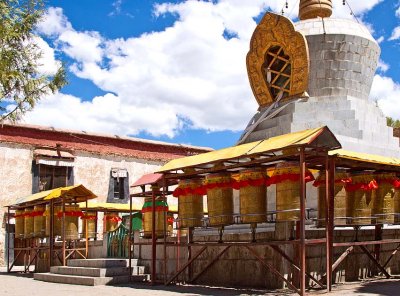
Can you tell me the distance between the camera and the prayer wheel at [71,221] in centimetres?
1948

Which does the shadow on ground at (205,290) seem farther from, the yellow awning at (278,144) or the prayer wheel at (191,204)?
the yellow awning at (278,144)

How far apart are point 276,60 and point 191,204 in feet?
22.7

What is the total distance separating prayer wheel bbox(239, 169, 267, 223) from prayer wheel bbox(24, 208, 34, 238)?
11.9 metres

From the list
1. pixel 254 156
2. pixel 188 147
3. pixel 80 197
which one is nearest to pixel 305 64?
pixel 254 156

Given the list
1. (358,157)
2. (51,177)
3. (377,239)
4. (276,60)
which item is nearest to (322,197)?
(358,157)

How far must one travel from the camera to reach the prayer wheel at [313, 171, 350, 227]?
40.0ft

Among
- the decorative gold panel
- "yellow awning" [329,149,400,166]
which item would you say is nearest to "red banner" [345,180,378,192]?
"yellow awning" [329,149,400,166]

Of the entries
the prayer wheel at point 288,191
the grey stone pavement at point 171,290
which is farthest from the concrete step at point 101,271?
the prayer wheel at point 288,191

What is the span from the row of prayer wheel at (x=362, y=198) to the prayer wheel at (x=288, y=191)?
121 cm

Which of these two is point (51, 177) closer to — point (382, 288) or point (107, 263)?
point (107, 263)

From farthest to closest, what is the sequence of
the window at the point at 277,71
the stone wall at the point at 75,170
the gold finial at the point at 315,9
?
the stone wall at the point at 75,170, the gold finial at the point at 315,9, the window at the point at 277,71

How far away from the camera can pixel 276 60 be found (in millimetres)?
18344

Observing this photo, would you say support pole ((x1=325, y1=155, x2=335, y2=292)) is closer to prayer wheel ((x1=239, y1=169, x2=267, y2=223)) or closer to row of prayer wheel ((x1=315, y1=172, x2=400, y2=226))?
row of prayer wheel ((x1=315, y1=172, x2=400, y2=226))

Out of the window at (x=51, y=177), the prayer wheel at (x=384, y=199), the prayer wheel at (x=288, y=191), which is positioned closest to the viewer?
the prayer wheel at (x=288, y=191)
